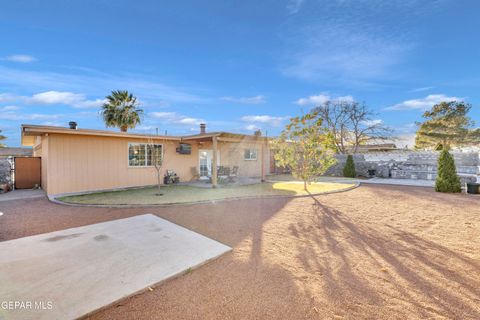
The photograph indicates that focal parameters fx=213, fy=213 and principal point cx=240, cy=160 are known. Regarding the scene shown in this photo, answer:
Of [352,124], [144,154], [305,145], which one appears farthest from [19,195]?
[352,124]

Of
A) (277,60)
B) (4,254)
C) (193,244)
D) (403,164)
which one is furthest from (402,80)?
(4,254)

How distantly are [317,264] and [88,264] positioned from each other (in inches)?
123

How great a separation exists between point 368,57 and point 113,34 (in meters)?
11.6

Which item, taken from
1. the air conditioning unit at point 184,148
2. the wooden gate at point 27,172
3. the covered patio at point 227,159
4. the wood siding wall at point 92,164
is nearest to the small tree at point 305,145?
the covered patio at point 227,159

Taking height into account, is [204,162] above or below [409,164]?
above

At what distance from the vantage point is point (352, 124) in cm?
2147

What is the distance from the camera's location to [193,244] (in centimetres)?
362

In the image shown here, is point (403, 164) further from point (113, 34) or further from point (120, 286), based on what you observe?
point (113, 34)

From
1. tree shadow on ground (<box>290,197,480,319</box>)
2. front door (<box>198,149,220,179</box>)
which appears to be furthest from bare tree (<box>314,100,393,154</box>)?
tree shadow on ground (<box>290,197,480,319</box>)

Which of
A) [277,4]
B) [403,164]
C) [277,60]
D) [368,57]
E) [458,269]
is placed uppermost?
[277,4]

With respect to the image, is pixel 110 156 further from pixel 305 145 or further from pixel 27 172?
pixel 305 145

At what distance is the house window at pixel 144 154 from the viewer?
396 inches

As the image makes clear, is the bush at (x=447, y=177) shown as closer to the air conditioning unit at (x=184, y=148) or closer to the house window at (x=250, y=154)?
the house window at (x=250, y=154)

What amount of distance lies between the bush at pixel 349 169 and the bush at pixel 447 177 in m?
5.83
